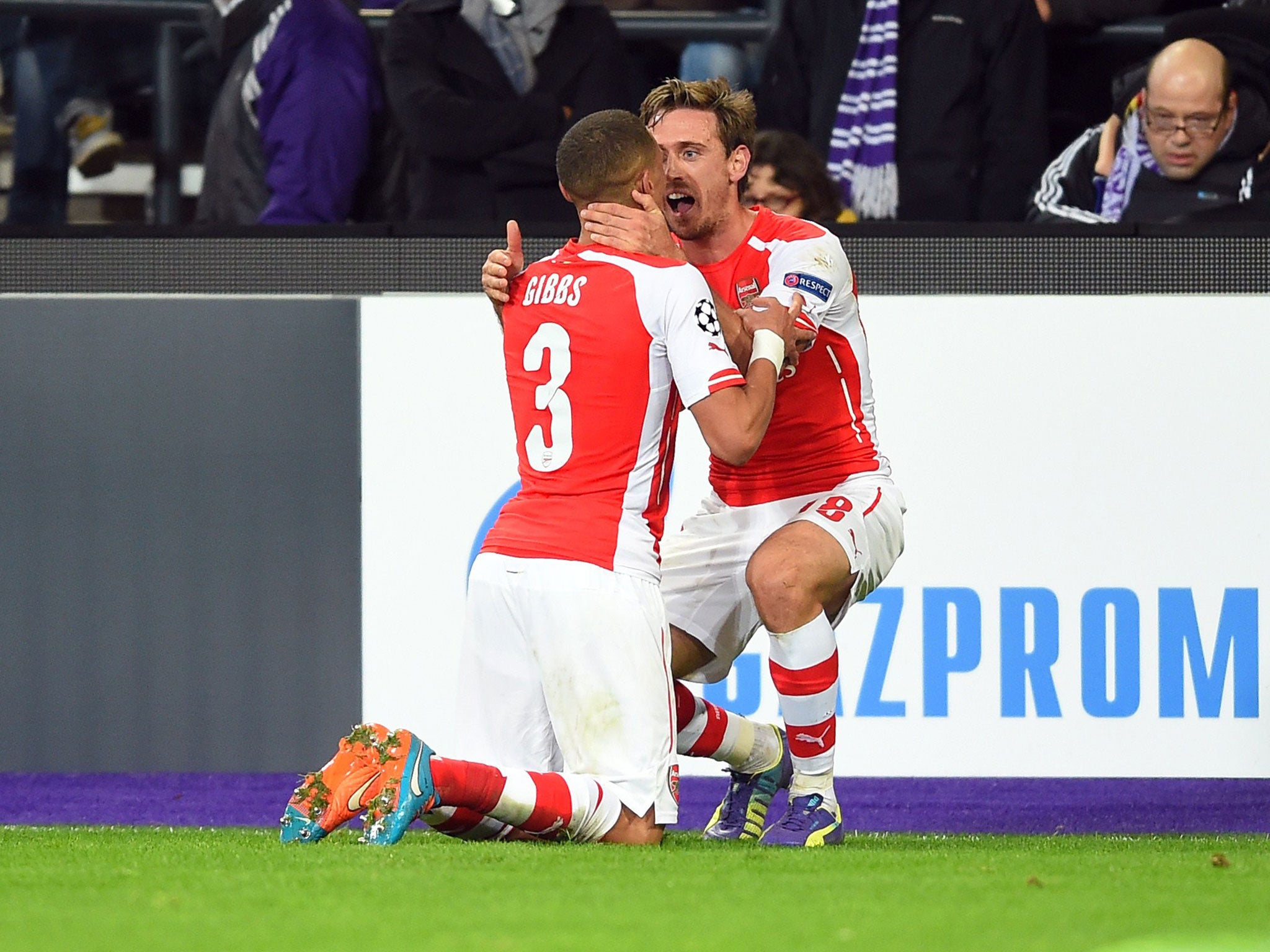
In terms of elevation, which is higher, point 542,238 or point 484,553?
point 542,238

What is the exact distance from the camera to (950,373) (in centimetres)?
611

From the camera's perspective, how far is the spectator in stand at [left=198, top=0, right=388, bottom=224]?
684 cm

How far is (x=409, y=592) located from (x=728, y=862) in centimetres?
252

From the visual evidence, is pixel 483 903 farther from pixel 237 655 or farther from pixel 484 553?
A: pixel 237 655

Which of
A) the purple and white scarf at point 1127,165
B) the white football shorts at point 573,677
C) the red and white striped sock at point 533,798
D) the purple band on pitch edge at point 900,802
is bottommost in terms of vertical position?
the purple band on pitch edge at point 900,802

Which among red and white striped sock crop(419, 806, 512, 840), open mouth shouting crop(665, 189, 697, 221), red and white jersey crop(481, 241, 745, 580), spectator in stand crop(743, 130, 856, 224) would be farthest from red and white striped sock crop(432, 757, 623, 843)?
spectator in stand crop(743, 130, 856, 224)

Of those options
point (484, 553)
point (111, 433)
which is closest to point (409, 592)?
point (111, 433)

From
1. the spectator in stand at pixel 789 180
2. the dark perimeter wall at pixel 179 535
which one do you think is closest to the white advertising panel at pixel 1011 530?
the dark perimeter wall at pixel 179 535

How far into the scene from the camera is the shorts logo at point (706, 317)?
163 inches

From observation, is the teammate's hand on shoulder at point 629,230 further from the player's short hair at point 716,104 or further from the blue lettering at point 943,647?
the blue lettering at point 943,647

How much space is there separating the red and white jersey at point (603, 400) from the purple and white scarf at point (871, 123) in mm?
2730

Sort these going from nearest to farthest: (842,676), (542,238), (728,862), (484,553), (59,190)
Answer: (728,862) < (484,553) < (842,676) < (542,238) < (59,190)

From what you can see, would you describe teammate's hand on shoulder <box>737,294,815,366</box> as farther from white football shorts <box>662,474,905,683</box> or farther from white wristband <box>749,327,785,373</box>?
white football shorts <box>662,474,905,683</box>

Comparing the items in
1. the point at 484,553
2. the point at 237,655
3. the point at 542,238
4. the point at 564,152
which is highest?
the point at 564,152
